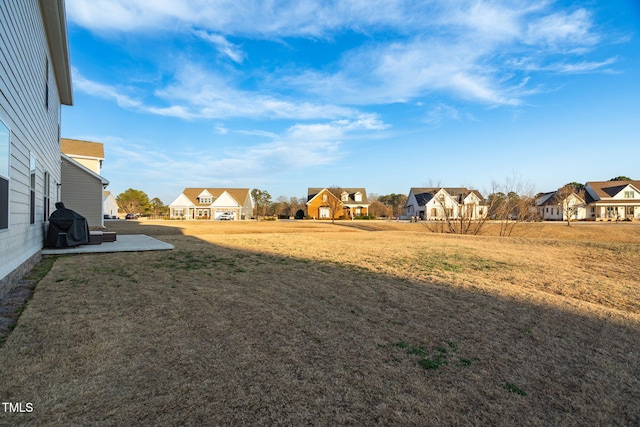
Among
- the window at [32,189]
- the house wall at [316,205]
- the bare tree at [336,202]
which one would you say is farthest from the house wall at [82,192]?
the house wall at [316,205]

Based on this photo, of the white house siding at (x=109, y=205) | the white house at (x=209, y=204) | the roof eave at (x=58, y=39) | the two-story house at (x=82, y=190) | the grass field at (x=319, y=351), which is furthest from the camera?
the white house siding at (x=109, y=205)

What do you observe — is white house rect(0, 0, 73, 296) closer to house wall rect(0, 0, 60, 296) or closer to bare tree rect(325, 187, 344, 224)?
house wall rect(0, 0, 60, 296)

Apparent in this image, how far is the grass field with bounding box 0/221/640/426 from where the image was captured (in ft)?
7.25

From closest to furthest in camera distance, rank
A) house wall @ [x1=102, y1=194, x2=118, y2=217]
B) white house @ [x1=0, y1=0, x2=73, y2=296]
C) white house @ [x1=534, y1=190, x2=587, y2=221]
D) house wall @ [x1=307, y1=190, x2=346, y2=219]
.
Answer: white house @ [x1=0, y1=0, x2=73, y2=296] < white house @ [x1=534, y1=190, x2=587, y2=221] < house wall @ [x1=307, y1=190, x2=346, y2=219] < house wall @ [x1=102, y1=194, x2=118, y2=217]

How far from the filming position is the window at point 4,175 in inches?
171

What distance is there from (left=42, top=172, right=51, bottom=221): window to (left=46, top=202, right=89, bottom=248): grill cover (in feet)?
0.92

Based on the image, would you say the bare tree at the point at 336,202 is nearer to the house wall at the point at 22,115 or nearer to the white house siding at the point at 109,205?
the white house siding at the point at 109,205

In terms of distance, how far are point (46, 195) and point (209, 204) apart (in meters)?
42.1

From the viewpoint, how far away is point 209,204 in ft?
164

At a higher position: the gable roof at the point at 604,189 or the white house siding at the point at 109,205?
the gable roof at the point at 604,189

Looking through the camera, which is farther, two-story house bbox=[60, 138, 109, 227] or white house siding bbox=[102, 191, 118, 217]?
white house siding bbox=[102, 191, 118, 217]

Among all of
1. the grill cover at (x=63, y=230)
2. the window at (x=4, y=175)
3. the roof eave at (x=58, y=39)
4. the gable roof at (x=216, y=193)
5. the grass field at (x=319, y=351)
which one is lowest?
the grass field at (x=319, y=351)

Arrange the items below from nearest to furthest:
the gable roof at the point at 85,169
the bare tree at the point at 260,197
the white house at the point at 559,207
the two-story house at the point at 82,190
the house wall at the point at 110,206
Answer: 1. the gable roof at the point at 85,169
2. the two-story house at the point at 82,190
3. the white house at the point at 559,207
4. the house wall at the point at 110,206
5. the bare tree at the point at 260,197

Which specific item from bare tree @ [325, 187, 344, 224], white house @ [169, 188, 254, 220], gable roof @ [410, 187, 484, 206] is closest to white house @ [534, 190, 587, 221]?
gable roof @ [410, 187, 484, 206]
